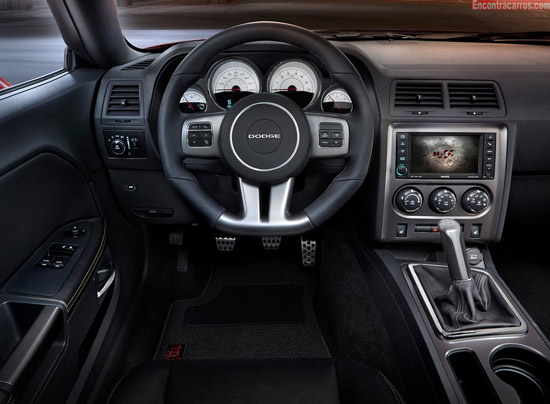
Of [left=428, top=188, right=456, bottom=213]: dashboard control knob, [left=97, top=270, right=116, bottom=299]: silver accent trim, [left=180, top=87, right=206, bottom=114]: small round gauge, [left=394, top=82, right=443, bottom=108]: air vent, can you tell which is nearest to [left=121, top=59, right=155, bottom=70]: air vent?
[left=180, top=87, right=206, bottom=114]: small round gauge

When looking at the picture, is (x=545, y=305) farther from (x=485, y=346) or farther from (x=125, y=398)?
(x=125, y=398)

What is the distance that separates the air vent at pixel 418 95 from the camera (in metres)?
1.69

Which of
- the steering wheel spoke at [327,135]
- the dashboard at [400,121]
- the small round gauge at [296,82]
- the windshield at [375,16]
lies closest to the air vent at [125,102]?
the dashboard at [400,121]

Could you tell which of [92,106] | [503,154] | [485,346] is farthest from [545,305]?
[92,106]

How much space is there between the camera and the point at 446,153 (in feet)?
5.56

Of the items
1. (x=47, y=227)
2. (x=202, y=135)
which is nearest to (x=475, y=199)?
(x=202, y=135)

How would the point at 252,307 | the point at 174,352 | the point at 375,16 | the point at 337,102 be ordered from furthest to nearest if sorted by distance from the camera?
the point at 375,16 < the point at 252,307 < the point at 174,352 < the point at 337,102

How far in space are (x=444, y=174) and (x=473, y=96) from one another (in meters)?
0.28

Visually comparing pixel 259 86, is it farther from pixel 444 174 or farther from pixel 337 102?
pixel 444 174

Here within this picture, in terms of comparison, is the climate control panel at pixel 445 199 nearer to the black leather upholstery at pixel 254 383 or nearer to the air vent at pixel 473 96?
the air vent at pixel 473 96

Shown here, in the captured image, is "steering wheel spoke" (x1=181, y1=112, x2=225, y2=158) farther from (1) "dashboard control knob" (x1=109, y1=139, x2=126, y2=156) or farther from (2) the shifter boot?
(2) the shifter boot

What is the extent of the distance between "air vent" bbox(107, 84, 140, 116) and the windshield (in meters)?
0.35

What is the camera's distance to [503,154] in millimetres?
1686

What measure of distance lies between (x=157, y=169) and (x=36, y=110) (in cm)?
48
